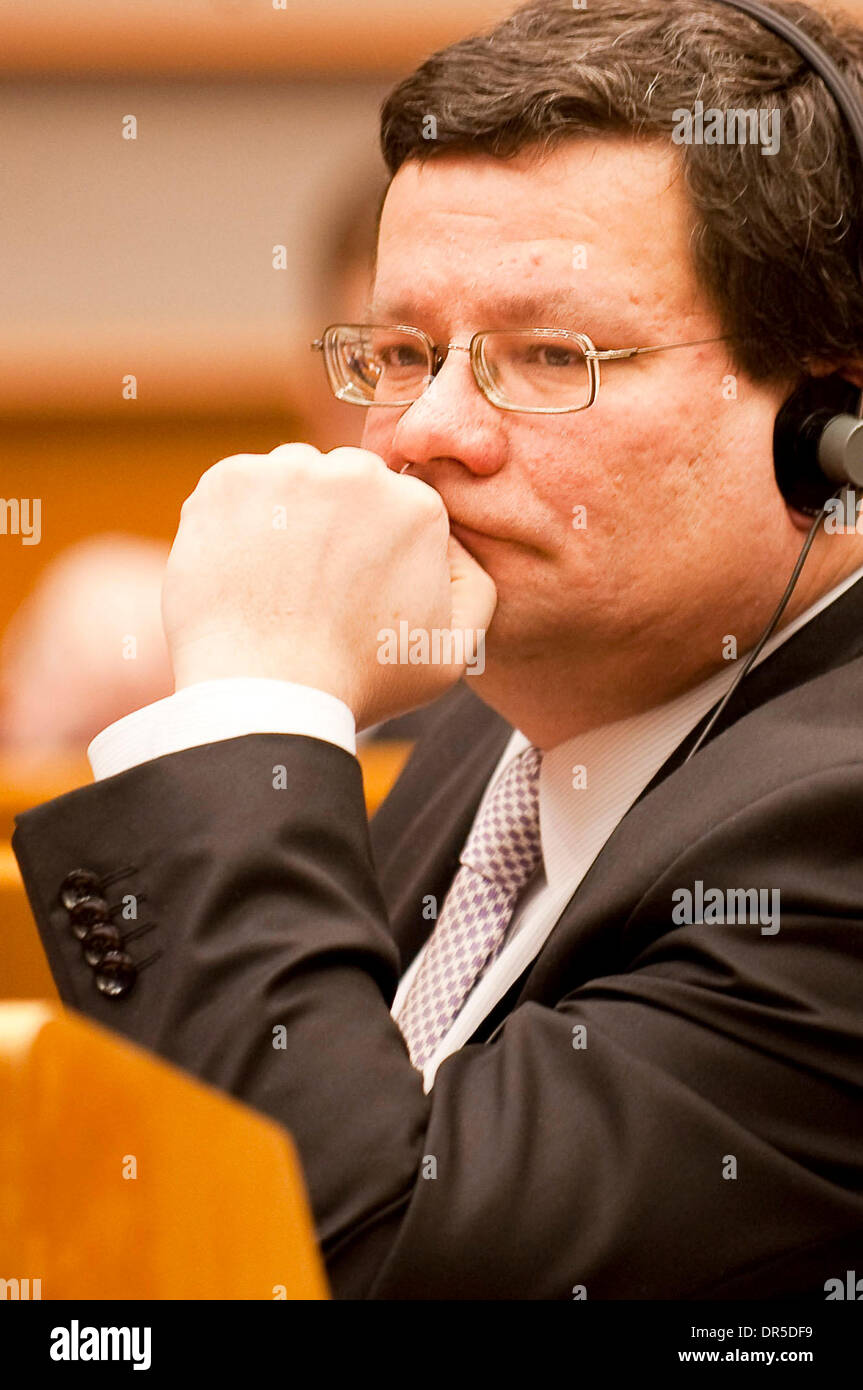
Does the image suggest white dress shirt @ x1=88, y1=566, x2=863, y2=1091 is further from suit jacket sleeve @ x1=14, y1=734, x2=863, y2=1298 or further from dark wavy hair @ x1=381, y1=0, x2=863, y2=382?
dark wavy hair @ x1=381, y1=0, x2=863, y2=382

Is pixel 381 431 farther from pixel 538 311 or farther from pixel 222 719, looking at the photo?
pixel 222 719

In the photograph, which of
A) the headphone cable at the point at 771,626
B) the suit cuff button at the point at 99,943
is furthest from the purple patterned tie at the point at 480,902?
the suit cuff button at the point at 99,943

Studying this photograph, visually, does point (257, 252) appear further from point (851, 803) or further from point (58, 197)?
point (851, 803)

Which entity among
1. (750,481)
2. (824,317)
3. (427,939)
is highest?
(824,317)

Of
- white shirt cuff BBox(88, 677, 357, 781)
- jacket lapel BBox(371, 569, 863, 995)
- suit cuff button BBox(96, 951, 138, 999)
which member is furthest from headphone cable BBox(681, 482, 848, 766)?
suit cuff button BBox(96, 951, 138, 999)

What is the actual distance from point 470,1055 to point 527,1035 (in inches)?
1.5

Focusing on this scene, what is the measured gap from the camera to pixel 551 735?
1147 mm

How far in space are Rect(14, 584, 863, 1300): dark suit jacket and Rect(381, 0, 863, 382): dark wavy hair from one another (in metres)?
0.31

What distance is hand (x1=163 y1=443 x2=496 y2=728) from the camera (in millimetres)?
925

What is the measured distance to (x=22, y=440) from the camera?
3.79 m

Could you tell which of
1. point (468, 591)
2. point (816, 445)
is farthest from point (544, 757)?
point (816, 445)

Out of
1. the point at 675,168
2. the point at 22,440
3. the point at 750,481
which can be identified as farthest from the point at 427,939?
the point at 22,440

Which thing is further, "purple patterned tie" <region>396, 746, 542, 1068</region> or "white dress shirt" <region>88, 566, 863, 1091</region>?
"purple patterned tie" <region>396, 746, 542, 1068</region>

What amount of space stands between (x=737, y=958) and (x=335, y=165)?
351 cm
